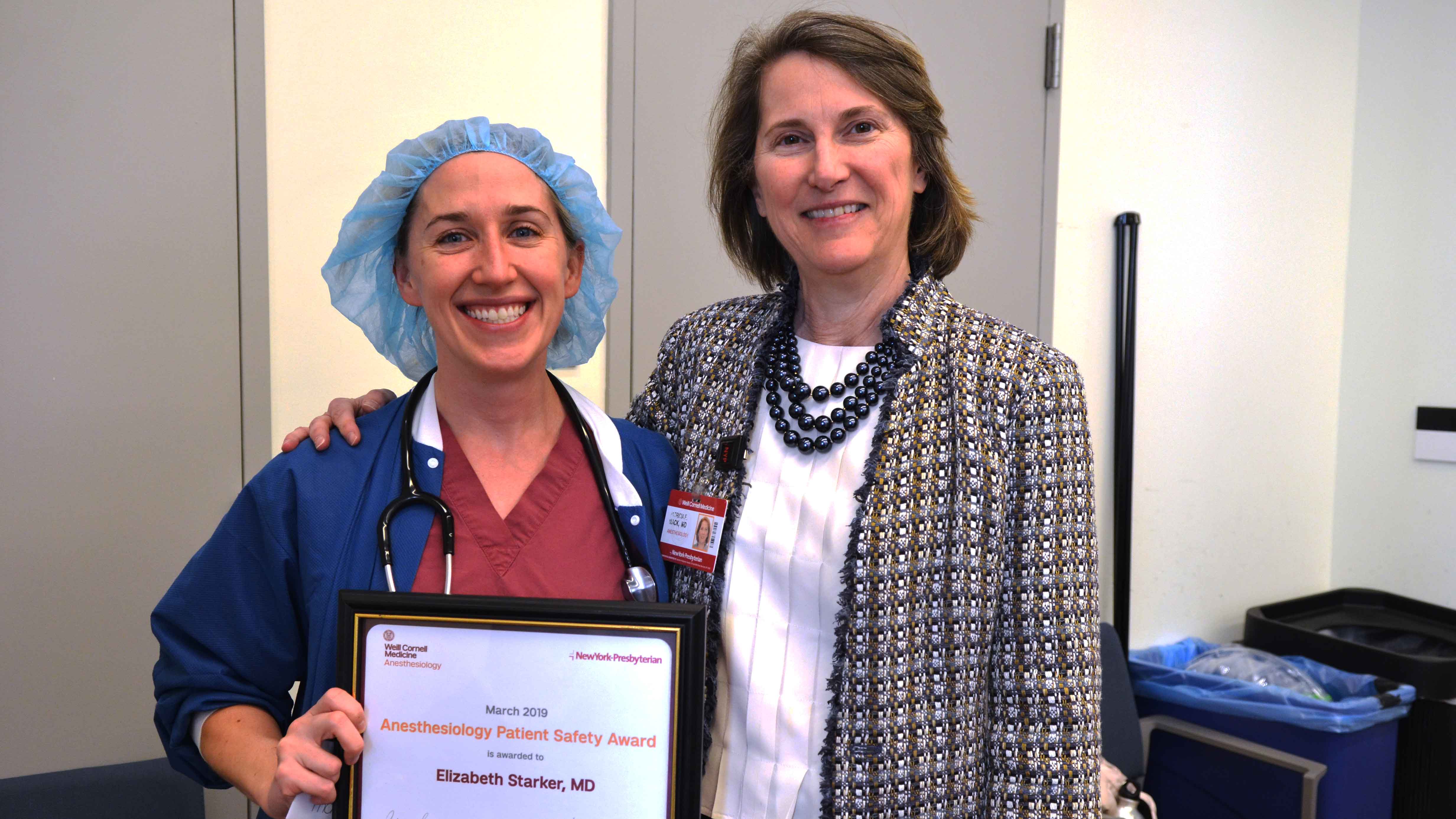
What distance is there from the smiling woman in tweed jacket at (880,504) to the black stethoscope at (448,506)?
0.09 meters

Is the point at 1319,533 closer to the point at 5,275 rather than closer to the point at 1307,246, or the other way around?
the point at 1307,246

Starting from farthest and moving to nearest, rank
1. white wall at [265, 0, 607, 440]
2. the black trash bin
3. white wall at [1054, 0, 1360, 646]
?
white wall at [1054, 0, 1360, 646], the black trash bin, white wall at [265, 0, 607, 440]

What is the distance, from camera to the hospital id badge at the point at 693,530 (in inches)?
54.7

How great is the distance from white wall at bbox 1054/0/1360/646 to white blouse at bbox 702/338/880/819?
2.20 m

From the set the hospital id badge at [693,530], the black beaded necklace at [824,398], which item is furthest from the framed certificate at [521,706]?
the black beaded necklace at [824,398]

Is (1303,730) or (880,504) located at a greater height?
(880,504)

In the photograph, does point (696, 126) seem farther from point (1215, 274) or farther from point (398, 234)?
point (1215, 274)

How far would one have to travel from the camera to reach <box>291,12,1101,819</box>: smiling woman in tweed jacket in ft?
4.09

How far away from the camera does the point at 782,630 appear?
4.42 feet

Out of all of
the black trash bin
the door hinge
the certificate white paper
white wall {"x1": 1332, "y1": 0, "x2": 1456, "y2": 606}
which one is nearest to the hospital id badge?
the certificate white paper

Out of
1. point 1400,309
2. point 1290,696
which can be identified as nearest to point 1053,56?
point 1400,309

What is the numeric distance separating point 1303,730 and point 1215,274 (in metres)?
1.70

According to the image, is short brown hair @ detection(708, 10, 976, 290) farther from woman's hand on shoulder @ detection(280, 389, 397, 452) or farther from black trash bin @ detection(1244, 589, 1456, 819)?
black trash bin @ detection(1244, 589, 1456, 819)

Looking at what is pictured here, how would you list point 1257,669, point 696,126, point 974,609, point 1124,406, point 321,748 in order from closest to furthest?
point 321,748, point 974,609, point 696,126, point 1257,669, point 1124,406
